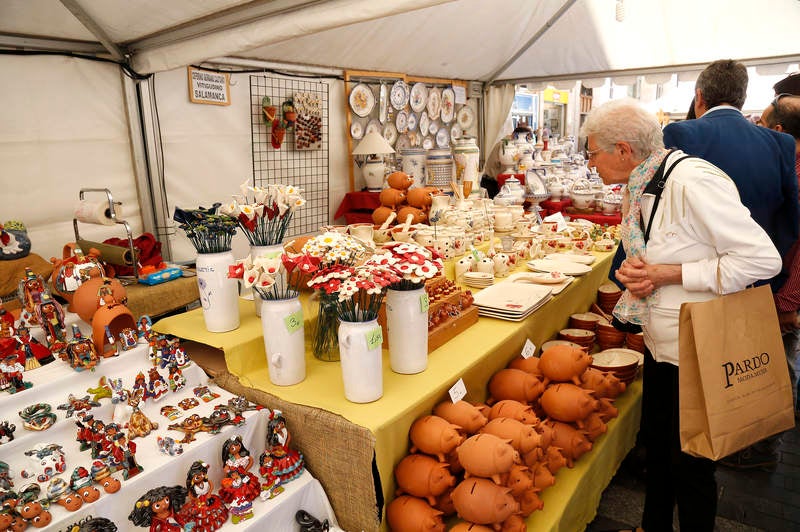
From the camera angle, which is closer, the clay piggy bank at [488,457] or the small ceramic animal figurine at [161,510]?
the small ceramic animal figurine at [161,510]

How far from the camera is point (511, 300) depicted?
228 cm

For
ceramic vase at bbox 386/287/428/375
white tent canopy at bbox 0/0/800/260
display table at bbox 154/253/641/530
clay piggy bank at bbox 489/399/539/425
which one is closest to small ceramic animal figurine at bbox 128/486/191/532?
display table at bbox 154/253/641/530

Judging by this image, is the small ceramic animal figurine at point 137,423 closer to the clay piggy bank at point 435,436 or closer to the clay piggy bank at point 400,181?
the clay piggy bank at point 435,436

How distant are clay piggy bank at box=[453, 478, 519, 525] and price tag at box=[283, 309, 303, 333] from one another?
68 centimetres

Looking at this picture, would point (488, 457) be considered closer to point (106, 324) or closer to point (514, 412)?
point (514, 412)

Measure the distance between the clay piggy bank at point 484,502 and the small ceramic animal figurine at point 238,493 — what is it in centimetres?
58

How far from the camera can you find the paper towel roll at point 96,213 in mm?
2188

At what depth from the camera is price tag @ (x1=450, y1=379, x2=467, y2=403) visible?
1.65 metres

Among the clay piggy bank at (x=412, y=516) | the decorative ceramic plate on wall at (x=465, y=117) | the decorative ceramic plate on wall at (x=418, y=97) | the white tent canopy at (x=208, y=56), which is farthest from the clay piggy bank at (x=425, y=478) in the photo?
the decorative ceramic plate on wall at (x=465, y=117)

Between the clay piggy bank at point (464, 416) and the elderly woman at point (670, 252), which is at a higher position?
the elderly woman at point (670, 252)

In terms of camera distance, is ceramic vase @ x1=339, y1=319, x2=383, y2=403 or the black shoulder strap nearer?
ceramic vase @ x1=339, y1=319, x2=383, y2=403

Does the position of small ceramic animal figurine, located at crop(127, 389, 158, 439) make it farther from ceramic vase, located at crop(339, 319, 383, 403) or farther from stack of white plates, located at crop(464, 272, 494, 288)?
stack of white plates, located at crop(464, 272, 494, 288)

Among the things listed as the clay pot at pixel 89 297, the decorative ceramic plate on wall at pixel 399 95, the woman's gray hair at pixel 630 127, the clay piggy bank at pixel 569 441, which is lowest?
the clay piggy bank at pixel 569 441

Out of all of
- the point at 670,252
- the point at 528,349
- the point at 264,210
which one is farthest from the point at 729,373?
the point at 264,210
